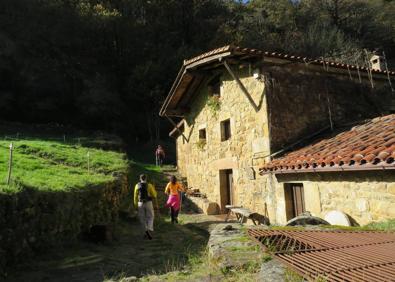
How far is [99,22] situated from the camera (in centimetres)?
2817

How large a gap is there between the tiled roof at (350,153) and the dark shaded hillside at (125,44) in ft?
51.7

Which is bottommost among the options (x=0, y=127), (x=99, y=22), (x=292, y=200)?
(x=292, y=200)

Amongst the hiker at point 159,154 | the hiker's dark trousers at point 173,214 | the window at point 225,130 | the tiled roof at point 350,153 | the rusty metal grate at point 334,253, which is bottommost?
the rusty metal grate at point 334,253

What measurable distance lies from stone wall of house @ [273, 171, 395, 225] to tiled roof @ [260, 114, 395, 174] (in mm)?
330

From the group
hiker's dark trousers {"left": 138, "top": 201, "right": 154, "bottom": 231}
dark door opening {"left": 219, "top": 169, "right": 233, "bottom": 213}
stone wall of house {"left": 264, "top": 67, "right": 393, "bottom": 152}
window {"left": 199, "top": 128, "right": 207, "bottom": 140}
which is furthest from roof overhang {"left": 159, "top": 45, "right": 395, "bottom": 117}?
hiker's dark trousers {"left": 138, "top": 201, "right": 154, "bottom": 231}

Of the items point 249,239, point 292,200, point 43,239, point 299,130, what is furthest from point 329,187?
point 43,239

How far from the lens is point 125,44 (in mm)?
29828

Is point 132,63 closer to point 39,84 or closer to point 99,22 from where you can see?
point 99,22

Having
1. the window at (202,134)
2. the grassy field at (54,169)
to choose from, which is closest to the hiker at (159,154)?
the grassy field at (54,169)

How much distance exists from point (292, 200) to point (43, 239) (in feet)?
20.1

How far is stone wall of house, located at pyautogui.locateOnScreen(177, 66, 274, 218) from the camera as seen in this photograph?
1083cm

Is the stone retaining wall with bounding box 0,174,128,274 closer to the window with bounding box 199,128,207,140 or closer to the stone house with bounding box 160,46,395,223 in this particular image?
the stone house with bounding box 160,46,395,223

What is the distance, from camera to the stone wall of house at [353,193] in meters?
6.64

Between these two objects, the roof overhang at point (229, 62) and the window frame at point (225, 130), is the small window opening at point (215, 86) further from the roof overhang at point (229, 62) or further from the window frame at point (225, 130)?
the window frame at point (225, 130)
